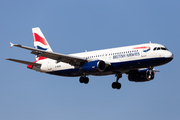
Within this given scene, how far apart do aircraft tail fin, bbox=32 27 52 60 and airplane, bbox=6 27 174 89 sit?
591 centimetres

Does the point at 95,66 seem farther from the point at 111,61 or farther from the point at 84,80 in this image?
the point at 84,80

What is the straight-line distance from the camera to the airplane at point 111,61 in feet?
189

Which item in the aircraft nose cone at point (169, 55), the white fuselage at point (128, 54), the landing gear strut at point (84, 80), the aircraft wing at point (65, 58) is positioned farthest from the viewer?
the landing gear strut at point (84, 80)

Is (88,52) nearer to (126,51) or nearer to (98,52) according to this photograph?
(98,52)

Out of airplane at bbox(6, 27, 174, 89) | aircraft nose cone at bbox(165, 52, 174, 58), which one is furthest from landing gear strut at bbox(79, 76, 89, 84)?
aircraft nose cone at bbox(165, 52, 174, 58)

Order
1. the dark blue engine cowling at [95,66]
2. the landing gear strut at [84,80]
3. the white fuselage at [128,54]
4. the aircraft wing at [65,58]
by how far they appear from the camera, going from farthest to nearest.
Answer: the landing gear strut at [84,80], the dark blue engine cowling at [95,66], the aircraft wing at [65,58], the white fuselage at [128,54]

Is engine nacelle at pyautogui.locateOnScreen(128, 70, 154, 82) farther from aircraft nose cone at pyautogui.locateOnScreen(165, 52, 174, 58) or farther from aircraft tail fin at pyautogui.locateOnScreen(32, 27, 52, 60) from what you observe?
aircraft tail fin at pyautogui.locateOnScreen(32, 27, 52, 60)

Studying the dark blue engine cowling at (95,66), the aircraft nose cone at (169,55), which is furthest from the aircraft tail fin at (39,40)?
the aircraft nose cone at (169,55)

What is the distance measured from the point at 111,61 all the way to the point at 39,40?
19.4 metres

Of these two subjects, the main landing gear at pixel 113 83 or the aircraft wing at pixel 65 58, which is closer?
the aircraft wing at pixel 65 58

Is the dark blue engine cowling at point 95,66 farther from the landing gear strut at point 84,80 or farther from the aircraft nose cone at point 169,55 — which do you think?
the aircraft nose cone at point 169,55

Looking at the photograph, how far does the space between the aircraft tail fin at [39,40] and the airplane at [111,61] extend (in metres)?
5.91

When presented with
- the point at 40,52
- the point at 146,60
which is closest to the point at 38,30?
the point at 40,52

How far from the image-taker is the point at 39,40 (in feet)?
242
